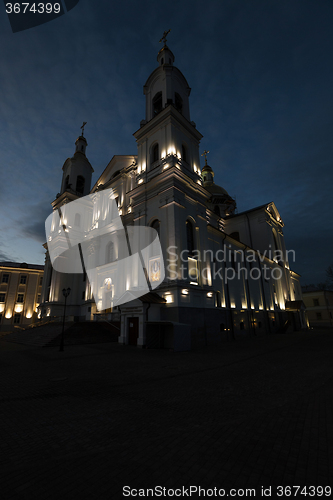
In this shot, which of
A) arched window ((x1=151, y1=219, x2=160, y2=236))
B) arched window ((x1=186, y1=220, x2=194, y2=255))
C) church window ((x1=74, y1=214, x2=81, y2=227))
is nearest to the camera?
arched window ((x1=186, y1=220, x2=194, y2=255))

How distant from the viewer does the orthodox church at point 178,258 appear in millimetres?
18953

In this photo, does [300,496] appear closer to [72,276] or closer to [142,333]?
[142,333]

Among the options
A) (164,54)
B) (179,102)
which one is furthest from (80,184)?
(164,54)

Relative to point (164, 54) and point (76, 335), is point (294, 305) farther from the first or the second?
point (164, 54)

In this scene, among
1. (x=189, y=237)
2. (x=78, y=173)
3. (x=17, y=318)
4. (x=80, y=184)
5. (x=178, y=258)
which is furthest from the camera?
(x=17, y=318)

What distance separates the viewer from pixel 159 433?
4238 millimetres

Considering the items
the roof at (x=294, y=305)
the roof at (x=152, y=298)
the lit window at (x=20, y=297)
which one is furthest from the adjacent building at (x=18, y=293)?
the roof at (x=294, y=305)

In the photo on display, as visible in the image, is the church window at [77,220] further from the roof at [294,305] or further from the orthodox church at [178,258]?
the roof at [294,305]

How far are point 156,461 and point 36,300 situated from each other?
199ft

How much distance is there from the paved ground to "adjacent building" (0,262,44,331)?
5295cm

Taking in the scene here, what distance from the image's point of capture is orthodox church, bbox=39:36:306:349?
62.2 feet

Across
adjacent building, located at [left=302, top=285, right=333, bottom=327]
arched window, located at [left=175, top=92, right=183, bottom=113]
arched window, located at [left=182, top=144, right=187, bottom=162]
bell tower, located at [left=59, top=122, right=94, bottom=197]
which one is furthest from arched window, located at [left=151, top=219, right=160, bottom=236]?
adjacent building, located at [left=302, top=285, right=333, bottom=327]

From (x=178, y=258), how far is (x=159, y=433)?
52.3 feet

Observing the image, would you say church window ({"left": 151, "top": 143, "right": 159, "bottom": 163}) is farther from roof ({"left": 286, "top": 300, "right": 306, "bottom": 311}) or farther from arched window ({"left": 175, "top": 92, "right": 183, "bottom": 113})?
roof ({"left": 286, "top": 300, "right": 306, "bottom": 311})
